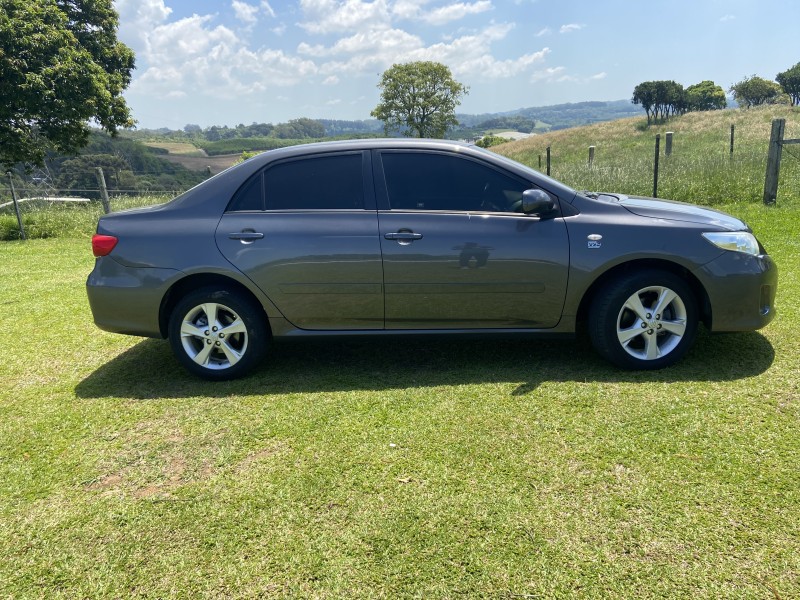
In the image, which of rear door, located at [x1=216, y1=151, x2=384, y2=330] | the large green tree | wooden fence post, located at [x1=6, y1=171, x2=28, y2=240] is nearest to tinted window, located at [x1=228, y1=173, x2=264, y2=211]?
rear door, located at [x1=216, y1=151, x2=384, y2=330]

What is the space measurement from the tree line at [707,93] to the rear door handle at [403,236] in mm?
68325

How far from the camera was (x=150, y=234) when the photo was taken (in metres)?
3.87

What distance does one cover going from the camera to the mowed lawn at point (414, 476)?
6.82ft

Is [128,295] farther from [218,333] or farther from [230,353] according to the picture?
[230,353]

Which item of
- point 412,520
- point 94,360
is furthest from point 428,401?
point 94,360

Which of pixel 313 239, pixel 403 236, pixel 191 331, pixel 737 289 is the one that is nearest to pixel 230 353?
pixel 191 331

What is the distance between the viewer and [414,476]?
8.82ft

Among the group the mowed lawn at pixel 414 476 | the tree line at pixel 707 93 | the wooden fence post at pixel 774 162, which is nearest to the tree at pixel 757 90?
the tree line at pixel 707 93

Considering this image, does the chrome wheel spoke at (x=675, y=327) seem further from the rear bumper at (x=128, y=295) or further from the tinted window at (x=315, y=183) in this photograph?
the rear bumper at (x=128, y=295)

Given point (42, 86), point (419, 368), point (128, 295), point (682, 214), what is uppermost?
point (42, 86)

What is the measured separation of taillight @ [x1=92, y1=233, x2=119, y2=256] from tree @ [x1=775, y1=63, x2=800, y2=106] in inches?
3557

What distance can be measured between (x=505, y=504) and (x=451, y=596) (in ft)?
1.86

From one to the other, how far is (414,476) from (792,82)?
9237 cm

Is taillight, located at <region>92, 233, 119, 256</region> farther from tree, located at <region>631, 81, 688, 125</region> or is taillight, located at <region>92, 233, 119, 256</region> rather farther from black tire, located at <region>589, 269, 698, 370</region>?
tree, located at <region>631, 81, 688, 125</region>
